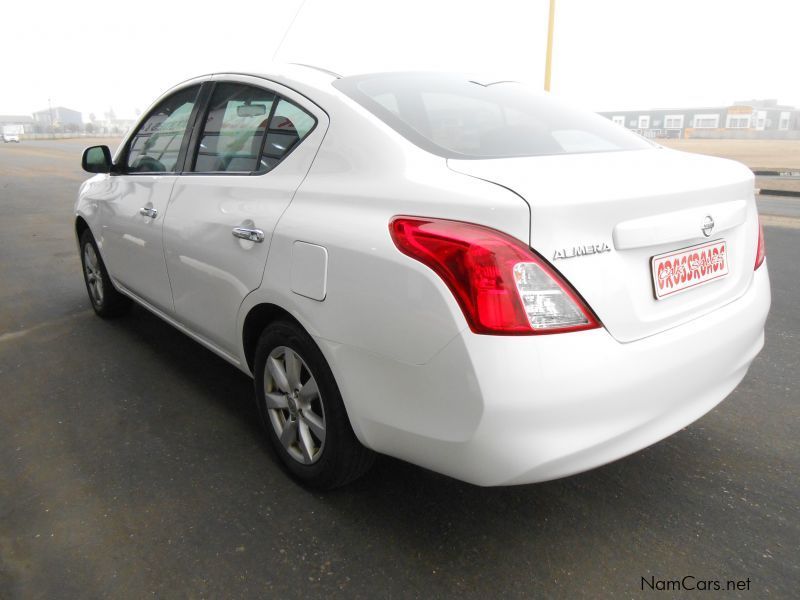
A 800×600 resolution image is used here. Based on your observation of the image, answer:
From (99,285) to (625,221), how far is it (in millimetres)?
3887

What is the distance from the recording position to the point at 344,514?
89.9 inches

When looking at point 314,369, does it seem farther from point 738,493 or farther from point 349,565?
point 738,493

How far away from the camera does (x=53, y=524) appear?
226 centimetres

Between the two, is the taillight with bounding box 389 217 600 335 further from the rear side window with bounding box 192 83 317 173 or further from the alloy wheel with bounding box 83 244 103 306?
the alloy wheel with bounding box 83 244 103 306

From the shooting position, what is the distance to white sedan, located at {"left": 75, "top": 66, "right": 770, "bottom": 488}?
1668mm

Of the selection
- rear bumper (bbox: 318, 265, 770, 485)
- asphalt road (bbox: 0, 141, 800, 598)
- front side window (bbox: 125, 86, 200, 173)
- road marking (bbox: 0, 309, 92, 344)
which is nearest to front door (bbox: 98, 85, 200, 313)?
front side window (bbox: 125, 86, 200, 173)

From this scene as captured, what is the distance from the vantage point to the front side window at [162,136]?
3.14m

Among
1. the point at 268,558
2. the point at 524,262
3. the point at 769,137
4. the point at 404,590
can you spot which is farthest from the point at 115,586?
the point at 769,137

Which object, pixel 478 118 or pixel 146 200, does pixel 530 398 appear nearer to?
pixel 478 118

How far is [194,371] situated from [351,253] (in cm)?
206

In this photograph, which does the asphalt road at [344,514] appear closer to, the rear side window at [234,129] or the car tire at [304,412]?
the car tire at [304,412]

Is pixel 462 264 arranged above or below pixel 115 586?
above

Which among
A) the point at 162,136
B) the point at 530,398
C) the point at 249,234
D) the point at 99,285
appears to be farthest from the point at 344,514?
the point at 99,285

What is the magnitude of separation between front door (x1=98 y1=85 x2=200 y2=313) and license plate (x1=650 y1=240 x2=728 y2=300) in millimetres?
2256
